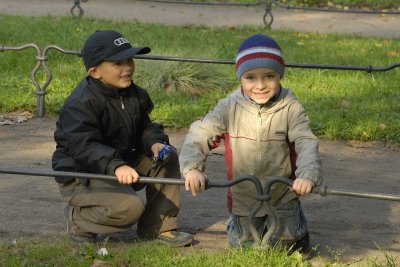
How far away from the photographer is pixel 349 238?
250 inches

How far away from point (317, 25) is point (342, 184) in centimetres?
998

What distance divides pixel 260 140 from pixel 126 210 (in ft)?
2.86

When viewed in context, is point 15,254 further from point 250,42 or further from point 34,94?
point 34,94

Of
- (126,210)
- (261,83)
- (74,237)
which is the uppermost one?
(261,83)

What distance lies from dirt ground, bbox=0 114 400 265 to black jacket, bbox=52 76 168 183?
649mm

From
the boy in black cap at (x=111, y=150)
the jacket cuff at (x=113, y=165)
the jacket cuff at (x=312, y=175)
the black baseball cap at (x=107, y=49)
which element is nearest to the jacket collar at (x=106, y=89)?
the boy in black cap at (x=111, y=150)

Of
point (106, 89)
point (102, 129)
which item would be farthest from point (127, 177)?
point (106, 89)

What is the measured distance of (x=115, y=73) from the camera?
5.93 metres

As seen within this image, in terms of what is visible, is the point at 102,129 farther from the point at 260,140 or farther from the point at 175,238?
the point at 260,140

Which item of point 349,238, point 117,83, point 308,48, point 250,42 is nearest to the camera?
point 250,42

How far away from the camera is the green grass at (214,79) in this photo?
30.9 ft

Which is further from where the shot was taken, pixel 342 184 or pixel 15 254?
pixel 342 184

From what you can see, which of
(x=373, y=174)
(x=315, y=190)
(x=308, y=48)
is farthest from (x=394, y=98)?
(x=315, y=190)

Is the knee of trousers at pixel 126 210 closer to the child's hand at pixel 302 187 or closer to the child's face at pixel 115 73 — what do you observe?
the child's face at pixel 115 73
